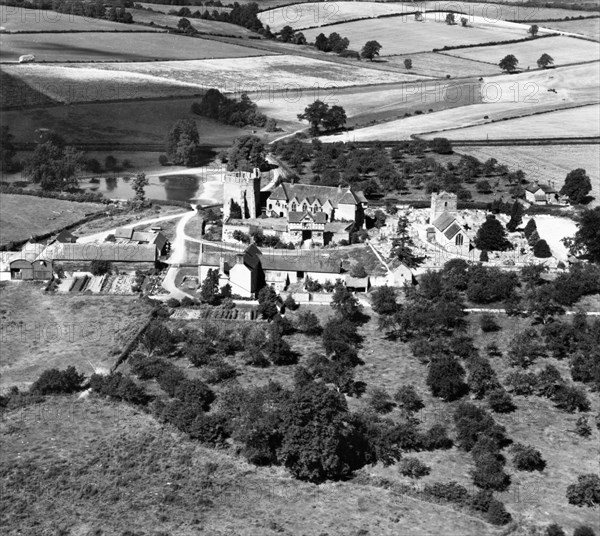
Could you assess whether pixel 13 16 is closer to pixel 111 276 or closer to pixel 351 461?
pixel 111 276

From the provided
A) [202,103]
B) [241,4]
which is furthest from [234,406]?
[241,4]

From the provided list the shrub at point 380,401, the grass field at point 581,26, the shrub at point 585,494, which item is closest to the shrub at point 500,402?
the shrub at point 380,401

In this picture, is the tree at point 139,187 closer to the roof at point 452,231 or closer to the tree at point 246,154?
the tree at point 246,154

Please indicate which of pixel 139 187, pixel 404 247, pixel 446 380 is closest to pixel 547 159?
pixel 404 247

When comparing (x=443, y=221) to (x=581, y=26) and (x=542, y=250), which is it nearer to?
(x=542, y=250)

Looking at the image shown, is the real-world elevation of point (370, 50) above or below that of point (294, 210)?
Result: above

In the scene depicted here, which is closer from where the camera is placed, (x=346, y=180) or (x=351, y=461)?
(x=351, y=461)
